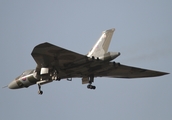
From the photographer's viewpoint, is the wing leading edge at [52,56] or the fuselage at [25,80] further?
the fuselage at [25,80]

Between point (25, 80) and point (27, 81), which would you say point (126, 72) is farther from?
point (25, 80)

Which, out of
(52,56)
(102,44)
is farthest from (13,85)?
(102,44)

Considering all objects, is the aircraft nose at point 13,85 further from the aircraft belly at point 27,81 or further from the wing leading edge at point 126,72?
the wing leading edge at point 126,72

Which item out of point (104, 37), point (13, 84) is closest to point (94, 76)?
point (104, 37)

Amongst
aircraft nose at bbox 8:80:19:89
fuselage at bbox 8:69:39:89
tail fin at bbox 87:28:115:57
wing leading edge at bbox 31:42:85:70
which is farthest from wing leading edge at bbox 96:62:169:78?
aircraft nose at bbox 8:80:19:89

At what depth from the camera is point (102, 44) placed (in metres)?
42.7

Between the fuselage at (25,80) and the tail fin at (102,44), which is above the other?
the tail fin at (102,44)

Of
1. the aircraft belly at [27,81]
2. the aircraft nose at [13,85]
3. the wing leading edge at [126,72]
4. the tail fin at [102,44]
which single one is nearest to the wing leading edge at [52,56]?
the tail fin at [102,44]

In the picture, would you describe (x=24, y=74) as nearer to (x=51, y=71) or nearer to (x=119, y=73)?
(x=51, y=71)

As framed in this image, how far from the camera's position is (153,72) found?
48.0 meters

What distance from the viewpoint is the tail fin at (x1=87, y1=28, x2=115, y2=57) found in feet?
139

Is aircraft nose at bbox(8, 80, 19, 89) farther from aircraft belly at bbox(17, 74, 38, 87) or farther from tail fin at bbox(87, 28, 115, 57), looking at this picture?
tail fin at bbox(87, 28, 115, 57)

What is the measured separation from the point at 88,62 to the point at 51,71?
5.05m

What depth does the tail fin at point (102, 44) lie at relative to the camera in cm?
4228
